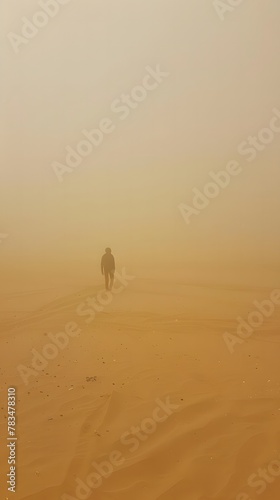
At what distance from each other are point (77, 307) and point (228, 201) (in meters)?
9.81

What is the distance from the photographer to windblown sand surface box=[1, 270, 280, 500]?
2855 millimetres

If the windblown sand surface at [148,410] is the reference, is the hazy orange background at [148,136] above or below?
above

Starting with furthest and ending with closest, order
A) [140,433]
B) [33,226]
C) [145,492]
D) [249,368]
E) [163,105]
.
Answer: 1. [33,226]
2. [163,105]
3. [249,368]
4. [140,433]
5. [145,492]

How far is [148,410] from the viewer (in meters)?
3.62

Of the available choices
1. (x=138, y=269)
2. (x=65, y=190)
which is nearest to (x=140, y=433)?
(x=138, y=269)

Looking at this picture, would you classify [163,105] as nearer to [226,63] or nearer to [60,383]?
[226,63]

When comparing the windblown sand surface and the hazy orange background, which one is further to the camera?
the hazy orange background

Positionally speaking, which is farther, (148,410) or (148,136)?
(148,136)

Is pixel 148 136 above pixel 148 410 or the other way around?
above

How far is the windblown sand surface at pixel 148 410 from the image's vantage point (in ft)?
9.37

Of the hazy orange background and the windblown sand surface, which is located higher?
the hazy orange background

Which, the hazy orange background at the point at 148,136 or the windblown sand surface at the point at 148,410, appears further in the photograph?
the hazy orange background at the point at 148,136

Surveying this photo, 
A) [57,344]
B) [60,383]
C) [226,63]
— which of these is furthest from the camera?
[226,63]

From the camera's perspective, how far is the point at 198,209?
54.1 ft
